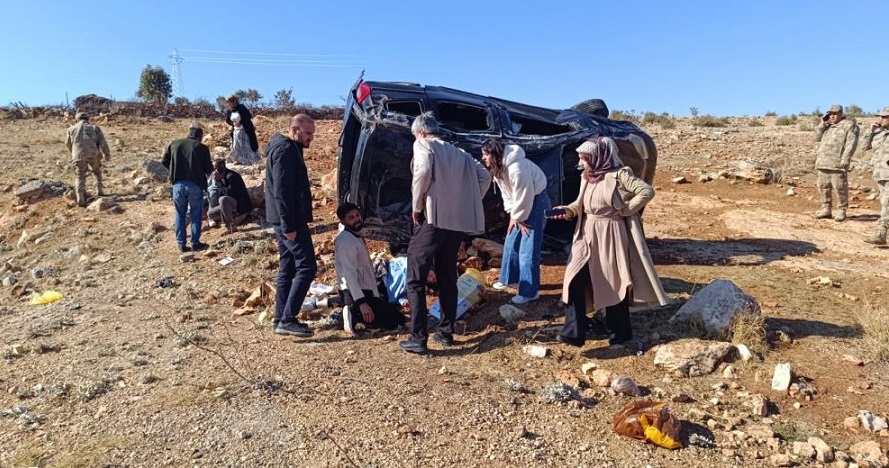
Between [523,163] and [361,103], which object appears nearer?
[523,163]

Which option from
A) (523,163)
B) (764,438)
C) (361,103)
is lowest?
(764,438)

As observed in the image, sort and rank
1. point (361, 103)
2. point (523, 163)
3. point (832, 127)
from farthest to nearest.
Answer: point (832, 127)
point (361, 103)
point (523, 163)

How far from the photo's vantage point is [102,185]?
10.5 m

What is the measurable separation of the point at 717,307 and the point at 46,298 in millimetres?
6495

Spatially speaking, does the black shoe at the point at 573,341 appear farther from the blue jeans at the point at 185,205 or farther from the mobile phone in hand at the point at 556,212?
the blue jeans at the point at 185,205

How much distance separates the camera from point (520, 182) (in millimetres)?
5035

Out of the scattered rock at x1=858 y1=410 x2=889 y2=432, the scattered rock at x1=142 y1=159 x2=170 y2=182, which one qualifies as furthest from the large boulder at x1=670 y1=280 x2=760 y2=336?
the scattered rock at x1=142 y1=159 x2=170 y2=182

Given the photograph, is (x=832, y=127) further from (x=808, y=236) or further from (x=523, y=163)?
(x=523, y=163)

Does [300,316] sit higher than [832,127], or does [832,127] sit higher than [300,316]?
[832,127]

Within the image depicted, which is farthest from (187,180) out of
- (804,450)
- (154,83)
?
(154,83)

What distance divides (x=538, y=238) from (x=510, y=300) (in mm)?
635

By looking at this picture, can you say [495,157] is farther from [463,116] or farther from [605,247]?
[463,116]

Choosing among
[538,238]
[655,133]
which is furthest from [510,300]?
[655,133]

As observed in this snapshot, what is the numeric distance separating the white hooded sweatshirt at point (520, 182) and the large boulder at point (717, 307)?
Answer: 1.47 meters
